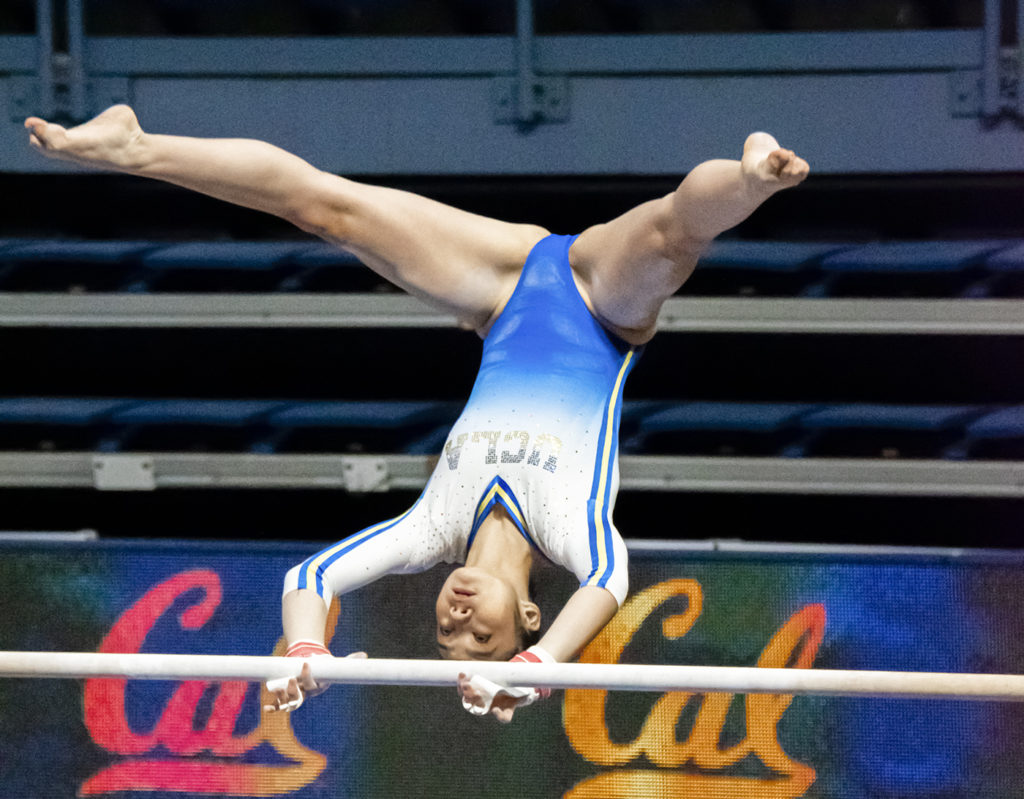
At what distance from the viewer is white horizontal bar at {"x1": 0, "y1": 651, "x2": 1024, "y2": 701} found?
88.9 inches

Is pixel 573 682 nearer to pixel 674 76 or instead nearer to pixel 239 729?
pixel 239 729

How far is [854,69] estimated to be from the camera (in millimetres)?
3996

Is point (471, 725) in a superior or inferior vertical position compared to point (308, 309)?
inferior

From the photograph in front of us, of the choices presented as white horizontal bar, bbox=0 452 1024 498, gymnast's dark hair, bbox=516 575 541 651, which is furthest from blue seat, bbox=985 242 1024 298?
gymnast's dark hair, bbox=516 575 541 651

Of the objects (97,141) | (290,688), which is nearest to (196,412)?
(97,141)

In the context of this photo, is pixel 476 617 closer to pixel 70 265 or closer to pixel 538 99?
pixel 538 99

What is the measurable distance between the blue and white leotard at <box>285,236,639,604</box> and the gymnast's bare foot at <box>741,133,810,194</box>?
798 millimetres

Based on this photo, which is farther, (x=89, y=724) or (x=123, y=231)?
(x=123, y=231)

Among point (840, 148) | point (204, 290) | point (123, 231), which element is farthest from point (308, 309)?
point (840, 148)

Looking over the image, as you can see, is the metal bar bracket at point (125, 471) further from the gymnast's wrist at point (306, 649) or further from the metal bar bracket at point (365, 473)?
the gymnast's wrist at point (306, 649)

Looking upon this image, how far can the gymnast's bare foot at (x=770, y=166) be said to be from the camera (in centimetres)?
217

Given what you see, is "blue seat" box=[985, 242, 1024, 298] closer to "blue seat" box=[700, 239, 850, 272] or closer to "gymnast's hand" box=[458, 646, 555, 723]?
"blue seat" box=[700, 239, 850, 272]

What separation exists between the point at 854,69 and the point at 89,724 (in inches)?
116

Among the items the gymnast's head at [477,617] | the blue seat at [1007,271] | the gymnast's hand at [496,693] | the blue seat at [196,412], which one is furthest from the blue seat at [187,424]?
the blue seat at [1007,271]
